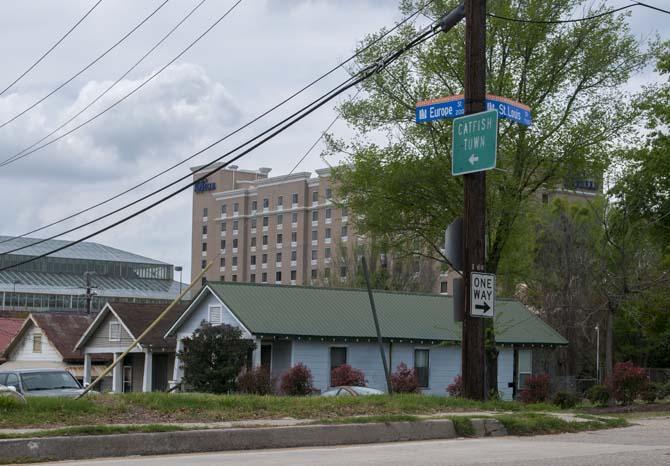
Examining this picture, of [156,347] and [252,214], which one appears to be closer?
[156,347]

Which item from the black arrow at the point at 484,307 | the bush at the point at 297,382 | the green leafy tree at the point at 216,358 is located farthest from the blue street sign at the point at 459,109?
the green leafy tree at the point at 216,358

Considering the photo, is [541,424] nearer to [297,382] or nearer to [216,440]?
[216,440]

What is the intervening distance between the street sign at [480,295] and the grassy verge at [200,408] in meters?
1.38

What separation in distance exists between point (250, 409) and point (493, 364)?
23.1m

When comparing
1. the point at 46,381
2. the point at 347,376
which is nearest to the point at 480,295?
the point at 46,381

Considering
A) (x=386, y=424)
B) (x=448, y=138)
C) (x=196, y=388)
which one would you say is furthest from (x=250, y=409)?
(x=196, y=388)

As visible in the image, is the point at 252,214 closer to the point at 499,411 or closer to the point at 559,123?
the point at 559,123

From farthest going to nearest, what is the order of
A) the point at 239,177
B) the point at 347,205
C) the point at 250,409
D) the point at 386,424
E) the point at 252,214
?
the point at 239,177 → the point at 252,214 → the point at 347,205 → the point at 250,409 → the point at 386,424

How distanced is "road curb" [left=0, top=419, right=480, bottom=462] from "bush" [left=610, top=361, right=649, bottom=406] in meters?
16.6

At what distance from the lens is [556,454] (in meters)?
11.3

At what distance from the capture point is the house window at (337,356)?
1595 inches

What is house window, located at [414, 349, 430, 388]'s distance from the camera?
4212 cm

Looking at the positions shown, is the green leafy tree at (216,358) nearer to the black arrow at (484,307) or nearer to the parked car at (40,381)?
the parked car at (40,381)

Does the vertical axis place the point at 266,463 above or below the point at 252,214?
below
